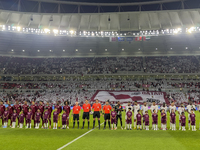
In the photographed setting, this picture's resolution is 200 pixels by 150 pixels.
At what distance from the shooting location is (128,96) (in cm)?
4250

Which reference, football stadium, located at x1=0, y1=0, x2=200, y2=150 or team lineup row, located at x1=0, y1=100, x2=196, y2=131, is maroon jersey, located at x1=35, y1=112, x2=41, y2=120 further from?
football stadium, located at x1=0, y1=0, x2=200, y2=150

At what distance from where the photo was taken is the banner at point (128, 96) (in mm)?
41188

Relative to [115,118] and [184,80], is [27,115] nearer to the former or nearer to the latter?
[115,118]

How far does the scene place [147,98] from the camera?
41.0m

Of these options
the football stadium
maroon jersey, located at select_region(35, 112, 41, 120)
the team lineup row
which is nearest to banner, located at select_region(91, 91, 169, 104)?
the football stadium

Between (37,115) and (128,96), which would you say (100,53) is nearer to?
(128,96)

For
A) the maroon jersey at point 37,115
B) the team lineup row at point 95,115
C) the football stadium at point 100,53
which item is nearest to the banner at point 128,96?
the football stadium at point 100,53

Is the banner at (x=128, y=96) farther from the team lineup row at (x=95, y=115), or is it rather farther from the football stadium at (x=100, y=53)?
the team lineup row at (x=95, y=115)

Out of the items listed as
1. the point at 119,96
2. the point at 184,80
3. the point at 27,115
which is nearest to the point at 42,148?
the point at 27,115

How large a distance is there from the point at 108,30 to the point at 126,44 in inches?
525

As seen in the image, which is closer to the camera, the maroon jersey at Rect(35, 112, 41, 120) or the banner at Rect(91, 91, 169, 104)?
the maroon jersey at Rect(35, 112, 41, 120)

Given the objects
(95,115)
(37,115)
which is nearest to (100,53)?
(95,115)

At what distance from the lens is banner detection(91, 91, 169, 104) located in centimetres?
4119

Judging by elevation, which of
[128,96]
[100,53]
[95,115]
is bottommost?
[95,115]
